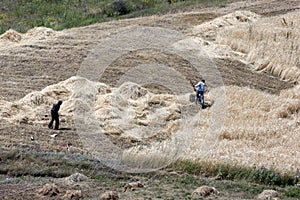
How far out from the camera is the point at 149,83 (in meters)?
24.6

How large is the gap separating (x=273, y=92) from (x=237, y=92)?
242 cm

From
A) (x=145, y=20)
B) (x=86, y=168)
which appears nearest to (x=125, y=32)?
(x=145, y=20)

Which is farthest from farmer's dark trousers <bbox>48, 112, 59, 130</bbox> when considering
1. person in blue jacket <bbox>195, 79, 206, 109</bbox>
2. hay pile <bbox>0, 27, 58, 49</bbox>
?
hay pile <bbox>0, 27, 58, 49</bbox>

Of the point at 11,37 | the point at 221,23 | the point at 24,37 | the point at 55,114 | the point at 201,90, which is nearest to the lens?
the point at 55,114

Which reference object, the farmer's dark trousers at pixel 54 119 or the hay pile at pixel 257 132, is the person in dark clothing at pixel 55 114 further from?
the hay pile at pixel 257 132

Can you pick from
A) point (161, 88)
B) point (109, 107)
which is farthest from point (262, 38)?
point (109, 107)

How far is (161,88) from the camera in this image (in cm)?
2442

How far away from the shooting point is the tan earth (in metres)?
18.2

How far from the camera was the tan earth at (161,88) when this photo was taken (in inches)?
716

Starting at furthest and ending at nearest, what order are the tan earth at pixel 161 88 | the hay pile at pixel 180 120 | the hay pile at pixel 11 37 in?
the hay pile at pixel 11 37
the tan earth at pixel 161 88
the hay pile at pixel 180 120

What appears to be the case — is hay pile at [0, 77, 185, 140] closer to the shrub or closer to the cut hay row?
the cut hay row

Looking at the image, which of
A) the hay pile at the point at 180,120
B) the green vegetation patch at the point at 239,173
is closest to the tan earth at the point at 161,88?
the hay pile at the point at 180,120

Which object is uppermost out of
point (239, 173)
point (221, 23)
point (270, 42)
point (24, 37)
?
point (221, 23)

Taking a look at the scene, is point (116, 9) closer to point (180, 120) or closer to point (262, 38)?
point (262, 38)
